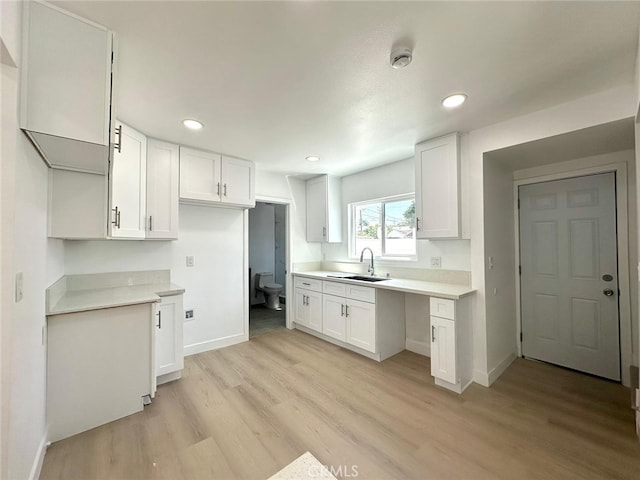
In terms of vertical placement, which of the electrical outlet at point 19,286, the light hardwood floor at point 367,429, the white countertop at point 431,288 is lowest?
the light hardwood floor at point 367,429

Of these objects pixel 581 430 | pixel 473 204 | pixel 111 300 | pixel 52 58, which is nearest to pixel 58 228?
pixel 111 300

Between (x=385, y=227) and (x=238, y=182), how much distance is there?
2.05 metres

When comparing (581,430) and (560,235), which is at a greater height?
(560,235)

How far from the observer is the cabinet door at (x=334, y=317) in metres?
3.31

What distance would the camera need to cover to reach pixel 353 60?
1552mm

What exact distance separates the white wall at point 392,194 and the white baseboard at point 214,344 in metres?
1.78

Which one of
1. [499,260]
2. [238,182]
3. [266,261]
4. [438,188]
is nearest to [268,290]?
[266,261]

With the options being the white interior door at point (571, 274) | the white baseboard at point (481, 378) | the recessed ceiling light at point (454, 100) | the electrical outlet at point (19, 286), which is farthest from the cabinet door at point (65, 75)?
the white interior door at point (571, 274)

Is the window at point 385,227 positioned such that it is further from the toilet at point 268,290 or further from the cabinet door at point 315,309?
the toilet at point 268,290

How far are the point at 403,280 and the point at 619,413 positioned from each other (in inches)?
76.1

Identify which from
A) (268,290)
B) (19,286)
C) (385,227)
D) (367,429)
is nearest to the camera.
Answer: (19,286)

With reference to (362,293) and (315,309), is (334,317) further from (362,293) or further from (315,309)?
(362,293)

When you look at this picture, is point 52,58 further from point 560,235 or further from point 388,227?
point 560,235

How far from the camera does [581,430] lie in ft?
6.02
